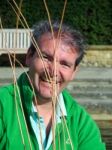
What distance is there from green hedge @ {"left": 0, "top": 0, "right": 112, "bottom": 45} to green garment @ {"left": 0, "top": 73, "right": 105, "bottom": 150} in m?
12.4

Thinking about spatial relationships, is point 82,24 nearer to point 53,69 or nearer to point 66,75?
point 66,75

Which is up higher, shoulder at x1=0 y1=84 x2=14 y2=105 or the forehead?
the forehead

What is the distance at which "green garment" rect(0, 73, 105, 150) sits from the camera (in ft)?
8.87

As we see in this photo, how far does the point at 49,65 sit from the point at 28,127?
301mm

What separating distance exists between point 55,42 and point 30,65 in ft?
0.46

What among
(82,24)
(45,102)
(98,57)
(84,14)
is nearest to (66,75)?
(45,102)

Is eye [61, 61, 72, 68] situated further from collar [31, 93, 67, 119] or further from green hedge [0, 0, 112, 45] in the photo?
green hedge [0, 0, 112, 45]

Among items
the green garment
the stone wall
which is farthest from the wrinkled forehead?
the stone wall

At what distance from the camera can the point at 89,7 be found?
15.5 metres

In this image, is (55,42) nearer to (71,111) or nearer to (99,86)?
(71,111)

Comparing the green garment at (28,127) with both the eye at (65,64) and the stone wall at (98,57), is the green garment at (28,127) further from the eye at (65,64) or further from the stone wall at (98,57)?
the stone wall at (98,57)

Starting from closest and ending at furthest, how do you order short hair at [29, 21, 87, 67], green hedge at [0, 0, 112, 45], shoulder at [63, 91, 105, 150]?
short hair at [29, 21, 87, 67] → shoulder at [63, 91, 105, 150] → green hedge at [0, 0, 112, 45]

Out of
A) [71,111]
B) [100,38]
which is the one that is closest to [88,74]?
[100,38]

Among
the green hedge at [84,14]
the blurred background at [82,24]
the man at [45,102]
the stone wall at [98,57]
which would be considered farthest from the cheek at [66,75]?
the green hedge at [84,14]
